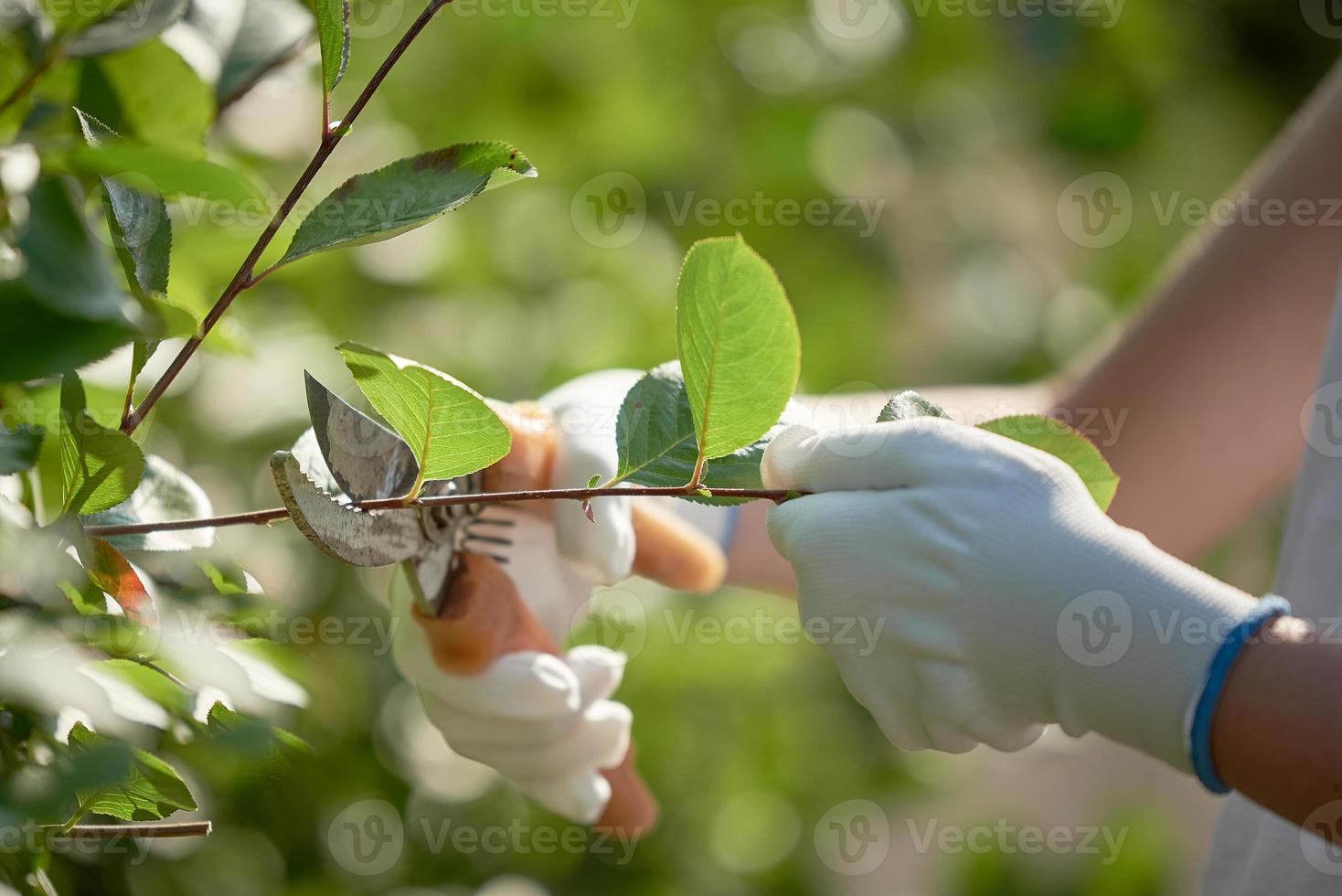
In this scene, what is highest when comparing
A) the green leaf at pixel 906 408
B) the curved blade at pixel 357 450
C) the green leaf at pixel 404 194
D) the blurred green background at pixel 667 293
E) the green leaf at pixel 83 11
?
the green leaf at pixel 83 11

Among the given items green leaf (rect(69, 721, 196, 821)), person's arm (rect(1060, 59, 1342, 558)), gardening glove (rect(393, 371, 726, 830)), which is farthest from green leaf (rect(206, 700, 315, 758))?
person's arm (rect(1060, 59, 1342, 558))

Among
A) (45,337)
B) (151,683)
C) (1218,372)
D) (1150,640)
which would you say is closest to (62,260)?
(45,337)

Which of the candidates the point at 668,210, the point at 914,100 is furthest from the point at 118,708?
the point at 914,100

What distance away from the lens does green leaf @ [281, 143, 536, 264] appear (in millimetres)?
228

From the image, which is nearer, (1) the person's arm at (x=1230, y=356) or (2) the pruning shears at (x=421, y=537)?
(2) the pruning shears at (x=421, y=537)

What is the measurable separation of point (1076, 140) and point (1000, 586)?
1093 mm

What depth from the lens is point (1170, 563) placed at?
289mm

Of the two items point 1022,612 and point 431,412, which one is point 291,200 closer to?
point 431,412

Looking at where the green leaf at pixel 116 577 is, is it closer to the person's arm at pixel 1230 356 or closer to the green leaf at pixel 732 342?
the green leaf at pixel 732 342

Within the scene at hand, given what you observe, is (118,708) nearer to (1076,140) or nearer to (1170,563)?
(1170,563)

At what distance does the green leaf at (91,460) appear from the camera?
0.73 feet

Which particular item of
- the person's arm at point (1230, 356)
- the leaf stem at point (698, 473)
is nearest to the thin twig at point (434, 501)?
the leaf stem at point (698, 473)

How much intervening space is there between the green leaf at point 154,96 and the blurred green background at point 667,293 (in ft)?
0.20

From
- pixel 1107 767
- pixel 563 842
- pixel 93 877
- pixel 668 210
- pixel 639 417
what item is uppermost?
pixel 639 417
